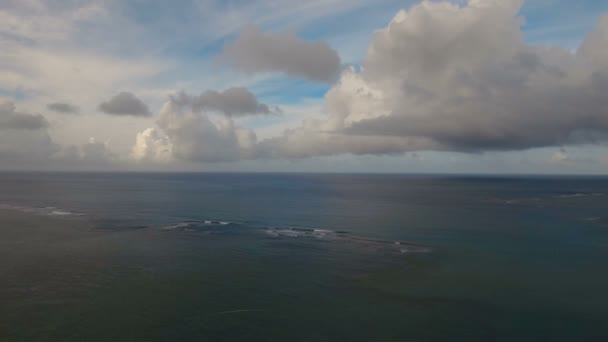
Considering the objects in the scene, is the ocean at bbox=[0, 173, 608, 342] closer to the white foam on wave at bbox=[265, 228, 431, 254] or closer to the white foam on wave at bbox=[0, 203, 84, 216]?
the white foam on wave at bbox=[265, 228, 431, 254]

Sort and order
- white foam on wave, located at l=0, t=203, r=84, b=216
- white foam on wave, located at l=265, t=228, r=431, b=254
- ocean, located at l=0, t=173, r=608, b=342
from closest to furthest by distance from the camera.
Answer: ocean, located at l=0, t=173, r=608, b=342 < white foam on wave, located at l=265, t=228, r=431, b=254 < white foam on wave, located at l=0, t=203, r=84, b=216

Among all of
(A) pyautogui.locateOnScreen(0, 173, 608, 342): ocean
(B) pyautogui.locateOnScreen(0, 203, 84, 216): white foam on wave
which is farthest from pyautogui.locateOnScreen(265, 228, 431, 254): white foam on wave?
(B) pyautogui.locateOnScreen(0, 203, 84, 216): white foam on wave

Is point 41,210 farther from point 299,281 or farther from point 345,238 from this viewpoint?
point 299,281

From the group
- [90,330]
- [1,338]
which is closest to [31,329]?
[1,338]

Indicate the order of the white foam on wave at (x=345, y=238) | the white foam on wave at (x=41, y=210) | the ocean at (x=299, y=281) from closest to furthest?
the ocean at (x=299, y=281)
the white foam on wave at (x=345, y=238)
the white foam on wave at (x=41, y=210)

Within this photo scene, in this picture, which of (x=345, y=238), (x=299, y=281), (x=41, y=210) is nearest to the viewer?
(x=299, y=281)

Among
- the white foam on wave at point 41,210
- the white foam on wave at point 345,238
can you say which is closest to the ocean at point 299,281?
the white foam on wave at point 345,238

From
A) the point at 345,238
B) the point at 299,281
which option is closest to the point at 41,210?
the point at 345,238

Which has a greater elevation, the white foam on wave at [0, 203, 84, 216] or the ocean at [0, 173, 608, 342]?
the white foam on wave at [0, 203, 84, 216]

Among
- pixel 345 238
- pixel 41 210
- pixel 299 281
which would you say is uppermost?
pixel 41 210

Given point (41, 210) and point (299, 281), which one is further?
point (41, 210)

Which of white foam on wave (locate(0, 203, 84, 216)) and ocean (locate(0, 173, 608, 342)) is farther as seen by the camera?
white foam on wave (locate(0, 203, 84, 216))

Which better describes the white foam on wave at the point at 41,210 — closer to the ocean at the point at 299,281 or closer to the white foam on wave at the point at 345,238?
the ocean at the point at 299,281
